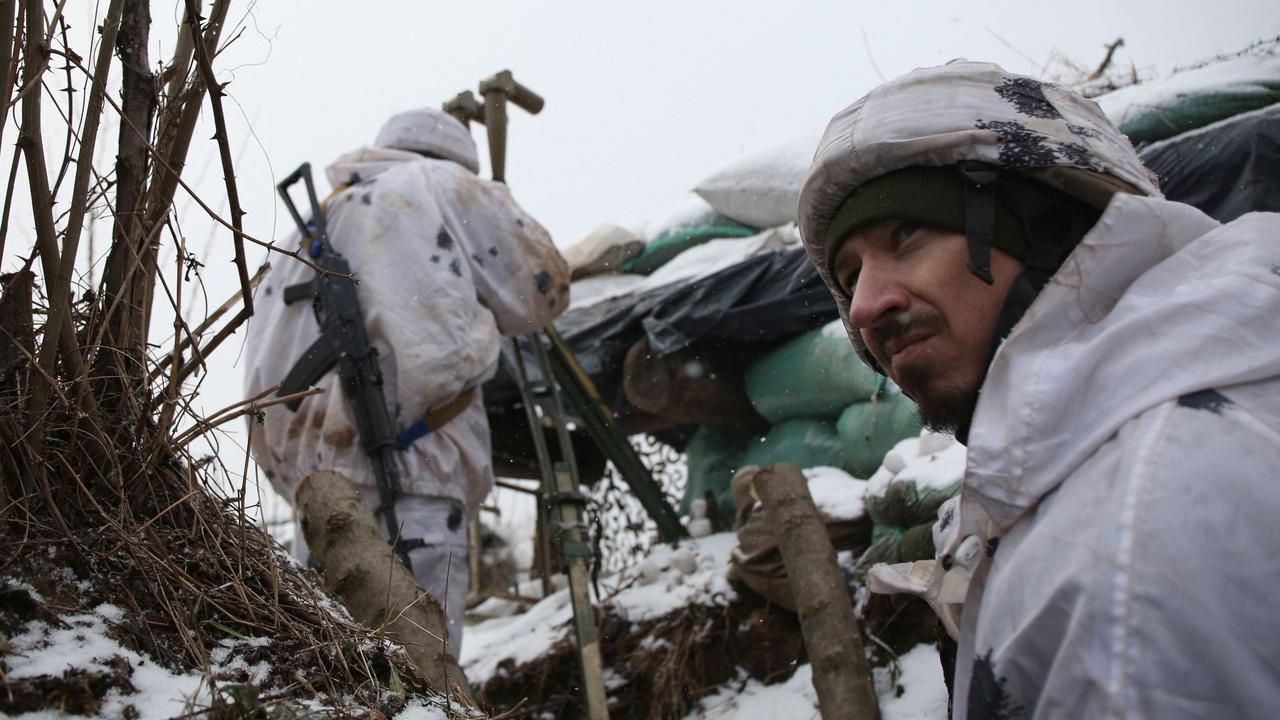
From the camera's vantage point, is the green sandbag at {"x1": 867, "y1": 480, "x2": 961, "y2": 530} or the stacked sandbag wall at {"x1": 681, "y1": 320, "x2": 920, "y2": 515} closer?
→ the green sandbag at {"x1": 867, "y1": 480, "x2": 961, "y2": 530}

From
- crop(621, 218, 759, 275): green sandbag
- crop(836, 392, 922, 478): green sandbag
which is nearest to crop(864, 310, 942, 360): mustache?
crop(836, 392, 922, 478): green sandbag

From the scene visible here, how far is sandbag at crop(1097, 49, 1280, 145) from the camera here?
3191mm

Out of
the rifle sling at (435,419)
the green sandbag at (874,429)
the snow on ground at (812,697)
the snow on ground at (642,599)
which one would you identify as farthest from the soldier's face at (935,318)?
the green sandbag at (874,429)

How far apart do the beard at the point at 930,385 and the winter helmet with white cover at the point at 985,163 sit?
0.09m

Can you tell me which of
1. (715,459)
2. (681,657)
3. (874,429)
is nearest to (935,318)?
(681,657)

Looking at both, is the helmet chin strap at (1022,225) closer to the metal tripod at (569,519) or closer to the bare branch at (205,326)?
the bare branch at (205,326)

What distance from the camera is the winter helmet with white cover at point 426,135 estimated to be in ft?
11.4

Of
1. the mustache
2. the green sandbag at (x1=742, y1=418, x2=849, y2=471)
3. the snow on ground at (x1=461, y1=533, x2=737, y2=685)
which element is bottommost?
the snow on ground at (x1=461, y1=533, x2=737, y2=685)

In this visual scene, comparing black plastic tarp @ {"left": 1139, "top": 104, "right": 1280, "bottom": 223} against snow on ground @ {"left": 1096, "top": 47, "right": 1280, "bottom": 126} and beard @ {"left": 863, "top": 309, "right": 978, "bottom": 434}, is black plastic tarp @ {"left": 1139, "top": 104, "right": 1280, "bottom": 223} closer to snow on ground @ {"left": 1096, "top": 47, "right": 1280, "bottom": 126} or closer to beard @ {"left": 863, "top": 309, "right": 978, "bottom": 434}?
snow on ground @ {"left": 1096, "top": 47, "right": 1280, "bottom": 126}

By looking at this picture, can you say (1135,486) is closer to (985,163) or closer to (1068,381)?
(1068,381)

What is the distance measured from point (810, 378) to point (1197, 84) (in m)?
1.70

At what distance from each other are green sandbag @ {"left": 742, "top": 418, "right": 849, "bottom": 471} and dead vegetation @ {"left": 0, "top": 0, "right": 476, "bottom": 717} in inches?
113

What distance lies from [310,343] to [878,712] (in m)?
1.92

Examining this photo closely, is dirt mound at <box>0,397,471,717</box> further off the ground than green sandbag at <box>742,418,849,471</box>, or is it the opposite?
dirt mound at <box>0,397,471,717</box>
